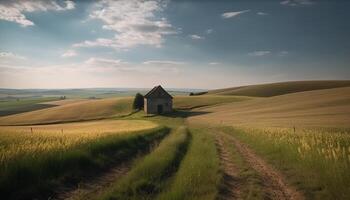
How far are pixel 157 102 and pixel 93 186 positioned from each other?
6784 centimetres

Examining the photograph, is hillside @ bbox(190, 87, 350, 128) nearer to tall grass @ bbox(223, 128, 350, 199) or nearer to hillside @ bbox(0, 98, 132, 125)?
tall grass @ bbox(223, 128, 350, 199)

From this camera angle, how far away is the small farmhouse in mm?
77869

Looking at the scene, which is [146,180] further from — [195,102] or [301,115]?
[195,102]

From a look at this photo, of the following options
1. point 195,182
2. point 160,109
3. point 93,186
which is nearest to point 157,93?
point 160,109

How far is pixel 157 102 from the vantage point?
7862cm

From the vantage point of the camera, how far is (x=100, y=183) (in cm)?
1131

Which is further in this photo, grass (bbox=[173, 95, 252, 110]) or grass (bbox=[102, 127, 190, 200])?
grass (bbox=[173, 95, 252, 110])

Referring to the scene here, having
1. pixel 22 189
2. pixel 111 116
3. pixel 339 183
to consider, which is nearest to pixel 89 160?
pixel 22 189

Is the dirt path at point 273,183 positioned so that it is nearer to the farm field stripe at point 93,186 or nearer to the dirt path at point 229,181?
the dirt path at point 229,181

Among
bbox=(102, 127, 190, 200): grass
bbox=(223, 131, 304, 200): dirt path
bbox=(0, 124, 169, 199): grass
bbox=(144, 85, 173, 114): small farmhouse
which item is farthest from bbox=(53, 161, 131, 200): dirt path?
bbox=(144, 85, 173, 114): small farmhouse

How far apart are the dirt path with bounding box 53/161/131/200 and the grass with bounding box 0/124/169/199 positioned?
20.5 inches

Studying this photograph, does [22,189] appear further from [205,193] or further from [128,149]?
[128,149]

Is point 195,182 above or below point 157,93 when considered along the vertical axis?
below

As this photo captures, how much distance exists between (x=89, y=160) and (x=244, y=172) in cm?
745
